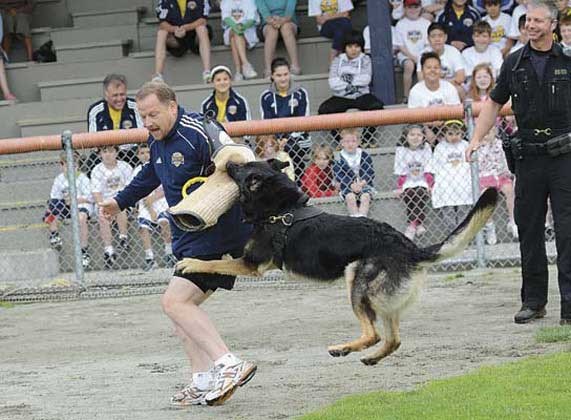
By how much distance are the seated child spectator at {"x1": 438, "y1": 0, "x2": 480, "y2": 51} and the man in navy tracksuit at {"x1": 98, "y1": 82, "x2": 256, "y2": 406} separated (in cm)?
768

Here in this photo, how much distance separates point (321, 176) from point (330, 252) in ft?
15.2

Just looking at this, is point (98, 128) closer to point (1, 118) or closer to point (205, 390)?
point (1, 118)

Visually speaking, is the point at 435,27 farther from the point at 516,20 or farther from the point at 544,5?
the point at 544,5

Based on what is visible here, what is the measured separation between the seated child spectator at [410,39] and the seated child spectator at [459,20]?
0.25 meters

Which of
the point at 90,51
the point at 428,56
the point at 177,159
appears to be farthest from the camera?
the point at 90,51

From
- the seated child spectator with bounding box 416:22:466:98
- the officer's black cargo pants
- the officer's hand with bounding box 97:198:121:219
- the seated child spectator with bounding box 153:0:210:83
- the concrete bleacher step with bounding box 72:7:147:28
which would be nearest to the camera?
the officer's hand with bounding box 97:198:121:219

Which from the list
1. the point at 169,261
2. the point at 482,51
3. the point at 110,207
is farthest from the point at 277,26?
the point at 110,207

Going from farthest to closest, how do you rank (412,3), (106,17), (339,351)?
1. (106,17)
2. (412,3)
3. (339,351)

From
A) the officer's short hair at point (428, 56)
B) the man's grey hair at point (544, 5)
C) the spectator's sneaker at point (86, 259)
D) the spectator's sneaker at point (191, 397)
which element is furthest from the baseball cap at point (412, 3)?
the spectator's sneaker at point (191, 397)

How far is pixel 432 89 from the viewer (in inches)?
477

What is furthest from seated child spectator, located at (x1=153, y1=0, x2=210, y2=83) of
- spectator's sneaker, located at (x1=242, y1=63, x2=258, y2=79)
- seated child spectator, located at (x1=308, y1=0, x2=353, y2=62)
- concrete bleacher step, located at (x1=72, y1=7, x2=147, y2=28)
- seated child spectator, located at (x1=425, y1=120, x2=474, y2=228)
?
seated child spectator, located at (x1=425, y1=120, x2=474, y2=228)

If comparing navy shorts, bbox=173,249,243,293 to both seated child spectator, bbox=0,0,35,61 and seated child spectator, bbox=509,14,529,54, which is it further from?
seated child spectator, bbox=0,0,35,61

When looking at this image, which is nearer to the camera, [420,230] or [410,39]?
[420,230]

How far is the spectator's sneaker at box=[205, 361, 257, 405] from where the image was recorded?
20.2ft
